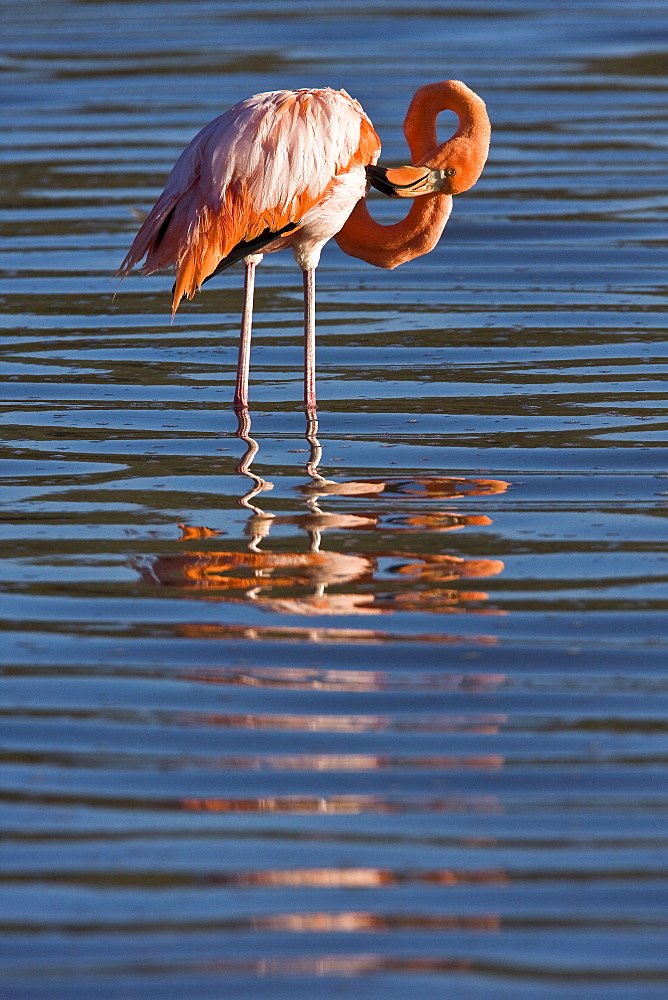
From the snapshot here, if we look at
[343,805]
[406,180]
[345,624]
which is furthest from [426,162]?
[343,805]

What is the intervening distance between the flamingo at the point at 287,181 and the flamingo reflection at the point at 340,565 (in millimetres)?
1388

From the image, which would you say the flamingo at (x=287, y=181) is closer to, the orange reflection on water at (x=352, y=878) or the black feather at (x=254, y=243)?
the black feather at (x=254, y=243)

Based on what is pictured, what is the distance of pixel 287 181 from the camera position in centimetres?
755

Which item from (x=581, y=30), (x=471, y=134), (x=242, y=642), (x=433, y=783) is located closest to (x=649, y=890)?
(x=433, y=783)

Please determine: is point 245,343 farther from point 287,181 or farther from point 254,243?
point 287,181

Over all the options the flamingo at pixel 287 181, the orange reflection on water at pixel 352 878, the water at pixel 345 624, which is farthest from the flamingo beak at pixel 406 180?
the orange reflection on water at pixel 352 878

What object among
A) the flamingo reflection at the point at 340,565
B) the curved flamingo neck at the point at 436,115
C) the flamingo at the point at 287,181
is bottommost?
the flamingo reflection at the point at 340,565

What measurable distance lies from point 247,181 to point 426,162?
96 centimetres

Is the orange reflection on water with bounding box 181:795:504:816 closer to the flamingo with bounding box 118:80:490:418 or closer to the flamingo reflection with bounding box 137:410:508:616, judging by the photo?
the flamingo reflection with bounding box 137:410:508:616

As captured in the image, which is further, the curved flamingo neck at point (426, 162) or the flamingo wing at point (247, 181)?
the curved flamingo neck at point (426, 162)

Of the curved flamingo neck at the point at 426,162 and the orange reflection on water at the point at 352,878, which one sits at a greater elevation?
the curved flamingo neck at the point at 426,162

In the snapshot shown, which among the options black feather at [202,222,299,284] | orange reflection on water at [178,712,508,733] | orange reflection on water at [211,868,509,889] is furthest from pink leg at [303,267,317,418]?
orange reflection on water at [211,868,509,889]

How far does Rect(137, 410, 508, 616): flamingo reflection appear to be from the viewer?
555cm

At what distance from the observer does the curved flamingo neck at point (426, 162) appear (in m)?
7.93
